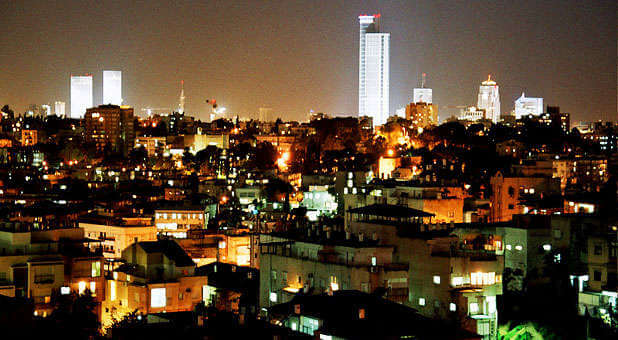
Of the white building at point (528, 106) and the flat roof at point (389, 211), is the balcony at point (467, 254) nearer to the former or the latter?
the flat roof at point (389, 211)

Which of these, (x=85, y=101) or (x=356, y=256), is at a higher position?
(x=85, y=101)

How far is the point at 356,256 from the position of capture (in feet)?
47.4

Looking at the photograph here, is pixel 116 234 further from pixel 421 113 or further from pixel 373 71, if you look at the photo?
pixel 373 71

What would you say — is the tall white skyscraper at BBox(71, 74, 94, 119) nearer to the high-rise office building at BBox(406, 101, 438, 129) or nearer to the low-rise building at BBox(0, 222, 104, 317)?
the high-rise office building at BBox(406, 101, 438, 129)

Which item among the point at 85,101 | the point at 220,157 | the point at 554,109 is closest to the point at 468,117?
the point at 554,109

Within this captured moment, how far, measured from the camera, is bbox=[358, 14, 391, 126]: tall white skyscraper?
90312 millimetres

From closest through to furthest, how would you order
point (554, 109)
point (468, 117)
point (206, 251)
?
point (206, 251), point (554, 109), point (468, 117)

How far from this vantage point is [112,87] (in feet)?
328

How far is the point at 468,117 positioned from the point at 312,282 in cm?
8328

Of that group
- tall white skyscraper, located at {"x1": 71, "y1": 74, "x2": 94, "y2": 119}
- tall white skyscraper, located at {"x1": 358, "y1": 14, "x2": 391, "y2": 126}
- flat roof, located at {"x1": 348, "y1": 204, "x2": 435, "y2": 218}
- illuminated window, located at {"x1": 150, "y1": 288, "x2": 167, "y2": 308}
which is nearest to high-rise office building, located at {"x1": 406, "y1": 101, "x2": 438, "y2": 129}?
tall white skyscraper, located at {"x1": 358, "y1": 14, "x2": 391, "y2": 126}

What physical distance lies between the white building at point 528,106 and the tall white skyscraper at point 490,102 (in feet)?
19.6

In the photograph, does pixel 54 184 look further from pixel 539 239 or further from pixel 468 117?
pixel 468 117

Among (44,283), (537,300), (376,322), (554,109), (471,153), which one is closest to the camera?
(376,322)

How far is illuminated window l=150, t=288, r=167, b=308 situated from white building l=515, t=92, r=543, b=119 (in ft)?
252
